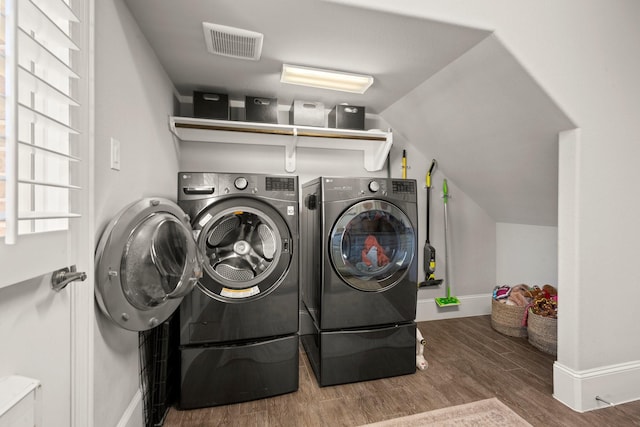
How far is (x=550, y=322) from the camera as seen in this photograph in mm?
2266

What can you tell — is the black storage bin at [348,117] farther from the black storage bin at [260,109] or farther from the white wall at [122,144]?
the white wall at [122,144]

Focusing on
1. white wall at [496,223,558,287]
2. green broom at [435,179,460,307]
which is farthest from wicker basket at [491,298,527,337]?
white wall at [496,223,558,287]

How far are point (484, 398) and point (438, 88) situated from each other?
2.07 m

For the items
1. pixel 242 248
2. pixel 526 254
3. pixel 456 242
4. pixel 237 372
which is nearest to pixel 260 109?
pixel 242 248

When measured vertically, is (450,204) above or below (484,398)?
above

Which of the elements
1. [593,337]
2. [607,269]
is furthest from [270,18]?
[593,337]

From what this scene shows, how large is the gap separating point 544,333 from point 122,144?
123 inches

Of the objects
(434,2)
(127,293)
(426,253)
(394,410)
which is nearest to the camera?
(127,293)

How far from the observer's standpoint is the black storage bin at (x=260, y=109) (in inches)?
89.4

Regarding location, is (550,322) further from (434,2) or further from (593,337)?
(434,2)

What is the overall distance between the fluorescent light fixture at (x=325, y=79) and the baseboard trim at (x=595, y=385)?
7.32ft

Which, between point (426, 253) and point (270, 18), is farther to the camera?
point (426, 253)

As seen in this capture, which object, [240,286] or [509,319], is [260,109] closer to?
[240,286]

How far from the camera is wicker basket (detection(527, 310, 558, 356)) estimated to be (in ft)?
7.41
